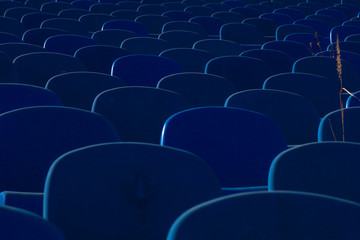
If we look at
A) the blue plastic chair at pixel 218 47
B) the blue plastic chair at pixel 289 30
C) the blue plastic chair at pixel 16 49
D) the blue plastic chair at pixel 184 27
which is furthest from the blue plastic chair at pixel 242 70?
the blue plastic chair at pixel 289 30

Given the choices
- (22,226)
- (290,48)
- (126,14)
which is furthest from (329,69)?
(22,226)

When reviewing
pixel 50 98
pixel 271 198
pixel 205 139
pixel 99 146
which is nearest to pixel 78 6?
pixel 50 98

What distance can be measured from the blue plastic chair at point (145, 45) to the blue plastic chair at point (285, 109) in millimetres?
1893

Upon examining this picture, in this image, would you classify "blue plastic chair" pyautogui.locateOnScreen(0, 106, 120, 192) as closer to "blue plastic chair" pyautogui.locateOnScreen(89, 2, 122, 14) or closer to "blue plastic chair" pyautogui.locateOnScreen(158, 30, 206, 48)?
"blue plastic chair" pyautogui.locateOnScreen(158, 30, 206, 48)

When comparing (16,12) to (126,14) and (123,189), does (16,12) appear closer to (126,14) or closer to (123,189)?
(126,14)

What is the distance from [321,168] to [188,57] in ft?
8.26

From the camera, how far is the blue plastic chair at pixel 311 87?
3531mm

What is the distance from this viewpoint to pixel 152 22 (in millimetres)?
6117

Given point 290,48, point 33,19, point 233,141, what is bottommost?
point 233,141

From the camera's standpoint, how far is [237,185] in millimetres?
2580

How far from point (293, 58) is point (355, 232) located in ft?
12.1

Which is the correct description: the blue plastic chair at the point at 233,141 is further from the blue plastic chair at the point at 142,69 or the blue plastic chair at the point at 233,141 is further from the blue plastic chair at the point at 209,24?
the blue plastic chair at the point at 209,24

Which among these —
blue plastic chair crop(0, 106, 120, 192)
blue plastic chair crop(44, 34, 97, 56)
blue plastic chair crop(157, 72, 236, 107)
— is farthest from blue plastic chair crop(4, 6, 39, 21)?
blue plastic chair crop(0, 106, 120, 192)

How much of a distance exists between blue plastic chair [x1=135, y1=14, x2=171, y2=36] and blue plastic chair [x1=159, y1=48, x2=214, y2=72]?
1857 mm
